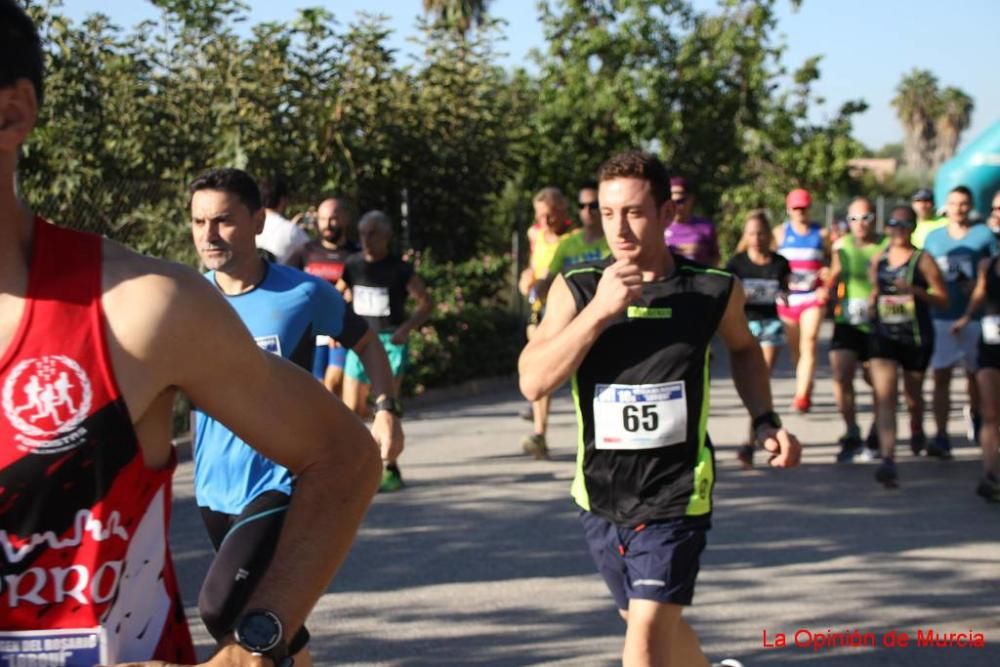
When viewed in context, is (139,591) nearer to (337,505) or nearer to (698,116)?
(337,505)

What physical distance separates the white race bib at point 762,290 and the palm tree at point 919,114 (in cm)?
6135

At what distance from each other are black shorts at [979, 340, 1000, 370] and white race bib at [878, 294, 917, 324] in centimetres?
100

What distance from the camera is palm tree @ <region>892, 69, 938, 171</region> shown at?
227 ft

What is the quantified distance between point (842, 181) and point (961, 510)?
16695 mm

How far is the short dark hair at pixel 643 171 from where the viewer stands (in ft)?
14.6

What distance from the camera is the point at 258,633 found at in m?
1.84

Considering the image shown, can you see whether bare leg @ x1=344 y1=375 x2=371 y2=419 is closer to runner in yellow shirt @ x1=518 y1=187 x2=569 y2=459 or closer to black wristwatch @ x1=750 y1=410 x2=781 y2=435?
runner in yellow shirt @ x1=518 y1=187 x2=569 y2=459

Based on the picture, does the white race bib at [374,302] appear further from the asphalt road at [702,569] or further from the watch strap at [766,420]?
the watch strap at [766,420]

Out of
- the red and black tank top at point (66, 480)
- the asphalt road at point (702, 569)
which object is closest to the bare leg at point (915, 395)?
the asphalt road at point (702, 569)

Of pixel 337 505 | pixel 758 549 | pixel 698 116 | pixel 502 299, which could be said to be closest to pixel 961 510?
pixel 758 549

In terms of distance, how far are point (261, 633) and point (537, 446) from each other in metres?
8.42

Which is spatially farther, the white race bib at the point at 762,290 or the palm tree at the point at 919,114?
the palm tree at the point at 919,114

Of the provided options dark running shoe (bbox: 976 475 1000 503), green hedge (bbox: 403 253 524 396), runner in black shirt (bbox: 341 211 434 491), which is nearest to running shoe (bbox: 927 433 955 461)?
dark running shoe (bbox: 976 475 1000 503)

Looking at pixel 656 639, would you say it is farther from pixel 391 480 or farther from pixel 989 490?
pixel 989 490
